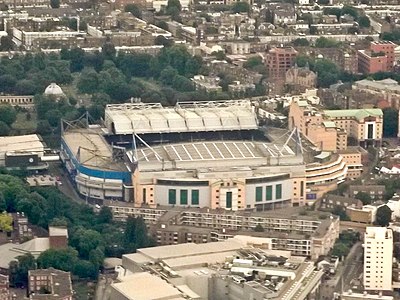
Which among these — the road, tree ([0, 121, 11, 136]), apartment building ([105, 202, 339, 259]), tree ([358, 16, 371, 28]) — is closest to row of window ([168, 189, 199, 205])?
apartment building ([105, 202, 339, 259])

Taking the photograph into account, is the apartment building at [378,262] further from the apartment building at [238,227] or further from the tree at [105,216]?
the tree at [105,216]

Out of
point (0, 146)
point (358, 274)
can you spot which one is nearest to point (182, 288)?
point (358, 274)

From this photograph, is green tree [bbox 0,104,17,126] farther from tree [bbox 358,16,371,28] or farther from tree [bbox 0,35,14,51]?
tree [bbox 358,16,371,28]

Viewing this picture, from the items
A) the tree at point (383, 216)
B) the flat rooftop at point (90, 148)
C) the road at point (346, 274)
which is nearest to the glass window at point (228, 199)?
the flat rooftop at point (90, 148)

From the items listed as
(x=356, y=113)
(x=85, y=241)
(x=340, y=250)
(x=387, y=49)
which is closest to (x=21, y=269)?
(x=85, y=241)

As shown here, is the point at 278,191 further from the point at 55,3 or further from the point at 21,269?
the point at 55,3

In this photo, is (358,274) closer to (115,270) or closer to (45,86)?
(115,270)
